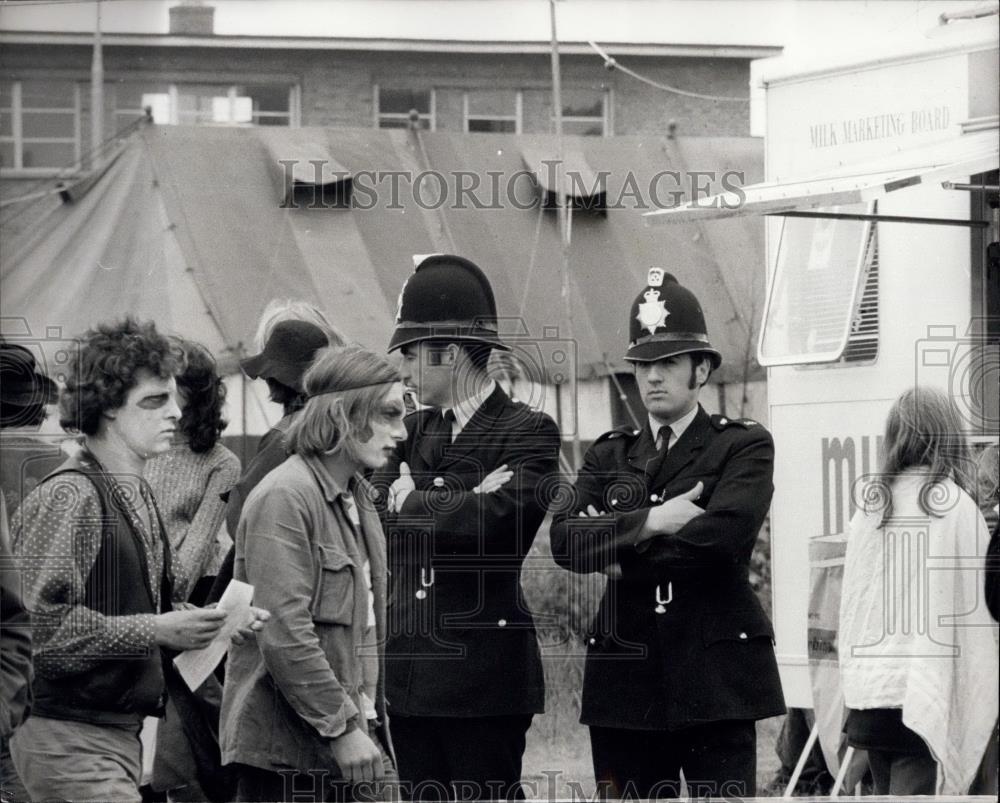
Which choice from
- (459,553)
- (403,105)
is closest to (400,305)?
(403,105)

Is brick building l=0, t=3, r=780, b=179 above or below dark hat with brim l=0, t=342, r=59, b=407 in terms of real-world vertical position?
above

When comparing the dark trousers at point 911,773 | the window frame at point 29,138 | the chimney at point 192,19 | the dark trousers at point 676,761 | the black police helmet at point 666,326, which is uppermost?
the chimney at point 192,19

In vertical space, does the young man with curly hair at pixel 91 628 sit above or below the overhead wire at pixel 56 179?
below

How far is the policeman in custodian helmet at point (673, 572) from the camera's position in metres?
4.27

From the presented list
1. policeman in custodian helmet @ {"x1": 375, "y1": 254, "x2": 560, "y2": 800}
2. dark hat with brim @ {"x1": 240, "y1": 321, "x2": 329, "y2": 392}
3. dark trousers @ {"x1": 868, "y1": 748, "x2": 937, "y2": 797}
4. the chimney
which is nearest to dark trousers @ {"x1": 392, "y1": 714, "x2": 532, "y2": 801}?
policeman in custodian helmet @ {"x1": 375, "y1": 254, "x2": 560, "y2": 800}

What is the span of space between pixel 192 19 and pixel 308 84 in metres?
0.34

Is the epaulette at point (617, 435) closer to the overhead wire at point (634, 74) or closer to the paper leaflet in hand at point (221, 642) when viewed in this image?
the overhead wire at point (634, 74)

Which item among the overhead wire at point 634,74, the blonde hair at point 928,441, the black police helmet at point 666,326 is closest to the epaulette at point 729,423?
the black police helmet at point 666,326

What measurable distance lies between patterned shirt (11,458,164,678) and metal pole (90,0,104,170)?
1236 millimetres

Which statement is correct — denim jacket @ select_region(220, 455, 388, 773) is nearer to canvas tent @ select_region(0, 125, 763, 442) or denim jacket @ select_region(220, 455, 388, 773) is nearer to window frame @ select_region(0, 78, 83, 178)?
canvas tent @ select_region(0, 125, 763, 442)

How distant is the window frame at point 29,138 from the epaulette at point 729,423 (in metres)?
1.73

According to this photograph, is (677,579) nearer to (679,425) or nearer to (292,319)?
(679,425)

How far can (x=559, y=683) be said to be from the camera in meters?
4.61

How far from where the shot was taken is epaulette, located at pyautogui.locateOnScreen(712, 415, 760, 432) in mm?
4434
